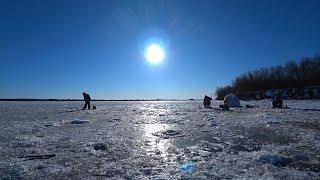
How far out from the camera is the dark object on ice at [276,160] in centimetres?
595

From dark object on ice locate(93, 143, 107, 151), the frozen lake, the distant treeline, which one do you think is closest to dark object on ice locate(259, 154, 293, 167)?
the frozen lake

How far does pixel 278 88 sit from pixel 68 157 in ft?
301

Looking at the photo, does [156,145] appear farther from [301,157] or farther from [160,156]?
[301,157]

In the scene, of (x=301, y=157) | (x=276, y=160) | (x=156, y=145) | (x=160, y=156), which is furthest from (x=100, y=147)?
(x=301, y=157)

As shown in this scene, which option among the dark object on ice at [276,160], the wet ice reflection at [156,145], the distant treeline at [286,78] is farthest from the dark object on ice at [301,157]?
the distant treeline at [286,78]

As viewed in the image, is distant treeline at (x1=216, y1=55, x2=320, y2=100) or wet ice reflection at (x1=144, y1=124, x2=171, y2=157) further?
distant treeline at (x1=216, y1=55, x2=320, y2=100)

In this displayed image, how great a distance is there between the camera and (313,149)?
7301 mm

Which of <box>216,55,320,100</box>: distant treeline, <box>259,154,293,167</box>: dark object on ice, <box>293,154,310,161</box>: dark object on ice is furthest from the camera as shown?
<box>216,55,320,100</box>: distant treeline

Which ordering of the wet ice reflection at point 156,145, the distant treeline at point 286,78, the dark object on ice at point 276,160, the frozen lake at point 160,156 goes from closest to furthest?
the frozen lake at point 160,156 < the dark object on ice at point 276,160 < the wet ice reflection at point 156,145 < the distant treeline at point 286,78

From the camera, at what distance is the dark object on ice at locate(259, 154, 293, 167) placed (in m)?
5.95

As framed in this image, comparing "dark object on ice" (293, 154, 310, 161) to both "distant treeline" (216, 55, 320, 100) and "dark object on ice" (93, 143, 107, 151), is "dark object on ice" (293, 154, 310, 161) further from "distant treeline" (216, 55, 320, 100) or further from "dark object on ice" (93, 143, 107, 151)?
"distant treeline" (216, 55, 320, 100)

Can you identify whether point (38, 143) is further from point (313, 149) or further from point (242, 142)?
point (313, 149)

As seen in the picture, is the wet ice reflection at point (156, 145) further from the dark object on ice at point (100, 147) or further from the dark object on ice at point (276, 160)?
the dark object on ice at point (276, 160)

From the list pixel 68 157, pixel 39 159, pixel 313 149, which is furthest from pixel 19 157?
pixel 313 149
